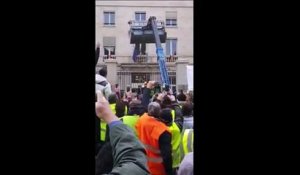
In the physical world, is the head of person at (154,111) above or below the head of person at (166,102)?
below

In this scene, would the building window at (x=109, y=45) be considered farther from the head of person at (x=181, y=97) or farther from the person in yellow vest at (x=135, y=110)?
the head of person at (x=181, y=97)

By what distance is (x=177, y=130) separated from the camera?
2506mm

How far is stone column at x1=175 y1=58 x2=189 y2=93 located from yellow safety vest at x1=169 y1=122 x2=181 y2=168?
22 cm

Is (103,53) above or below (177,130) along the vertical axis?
above

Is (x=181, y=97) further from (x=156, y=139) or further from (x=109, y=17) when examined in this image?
(x=109, y=17)

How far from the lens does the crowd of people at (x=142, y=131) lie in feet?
5.66

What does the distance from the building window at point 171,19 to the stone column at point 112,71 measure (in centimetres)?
34

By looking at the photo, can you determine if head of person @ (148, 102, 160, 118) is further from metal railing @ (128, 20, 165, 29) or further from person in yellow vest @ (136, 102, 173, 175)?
metal railing @ (128, 20, 165, 29)

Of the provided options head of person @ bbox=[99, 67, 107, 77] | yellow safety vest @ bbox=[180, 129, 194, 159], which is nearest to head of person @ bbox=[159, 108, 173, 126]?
yellow safety vest @ bbox=[180, 129, 194, 159]

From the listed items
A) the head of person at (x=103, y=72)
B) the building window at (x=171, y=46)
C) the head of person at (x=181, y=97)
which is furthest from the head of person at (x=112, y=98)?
the head of person at (x=181, y=97)

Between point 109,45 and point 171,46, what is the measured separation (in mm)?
298
